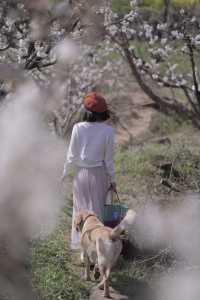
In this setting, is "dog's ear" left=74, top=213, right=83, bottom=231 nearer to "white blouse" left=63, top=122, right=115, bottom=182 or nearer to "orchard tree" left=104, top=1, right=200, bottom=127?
"white blouse" left=63, top=122, right=115, bottom=182

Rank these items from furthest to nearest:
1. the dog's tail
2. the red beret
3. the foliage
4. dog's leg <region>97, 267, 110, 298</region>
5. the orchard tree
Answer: the orchard tree < the red beret < the foliage < dog's leg <region>97, 267, 110, 298</region> < the dog's tail

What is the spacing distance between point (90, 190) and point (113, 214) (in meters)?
0.30

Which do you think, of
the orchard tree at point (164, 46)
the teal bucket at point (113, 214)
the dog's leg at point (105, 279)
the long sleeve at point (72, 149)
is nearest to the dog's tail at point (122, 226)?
the dog's leg at point (105, 279)

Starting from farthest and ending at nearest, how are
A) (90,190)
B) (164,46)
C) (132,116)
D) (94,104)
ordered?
(132,116)
(164,46)
(90,190)
(94,104)

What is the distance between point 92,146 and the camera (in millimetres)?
5250

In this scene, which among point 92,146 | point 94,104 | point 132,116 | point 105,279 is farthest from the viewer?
point 132,116

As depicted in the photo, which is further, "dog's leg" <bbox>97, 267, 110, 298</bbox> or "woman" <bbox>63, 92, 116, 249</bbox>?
"woman" <bbox>63, 92, 116, 249</bbox>

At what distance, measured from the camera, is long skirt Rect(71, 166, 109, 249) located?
5.40 m

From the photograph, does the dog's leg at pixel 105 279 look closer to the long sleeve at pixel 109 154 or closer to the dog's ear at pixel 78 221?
the dog's ear at pixel 78 221

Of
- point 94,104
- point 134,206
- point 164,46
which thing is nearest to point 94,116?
point 94,104

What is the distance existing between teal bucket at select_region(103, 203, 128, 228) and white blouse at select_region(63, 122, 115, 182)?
248mm

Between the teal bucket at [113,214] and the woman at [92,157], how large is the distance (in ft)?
0.29

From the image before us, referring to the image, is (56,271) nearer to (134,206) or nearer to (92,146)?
(92,146)

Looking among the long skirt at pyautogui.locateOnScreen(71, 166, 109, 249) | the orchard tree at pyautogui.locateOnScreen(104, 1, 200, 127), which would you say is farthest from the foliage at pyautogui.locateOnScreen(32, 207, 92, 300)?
the orchard tree at pyautogui.locateOnScreen(104, 1, 200, 127)
